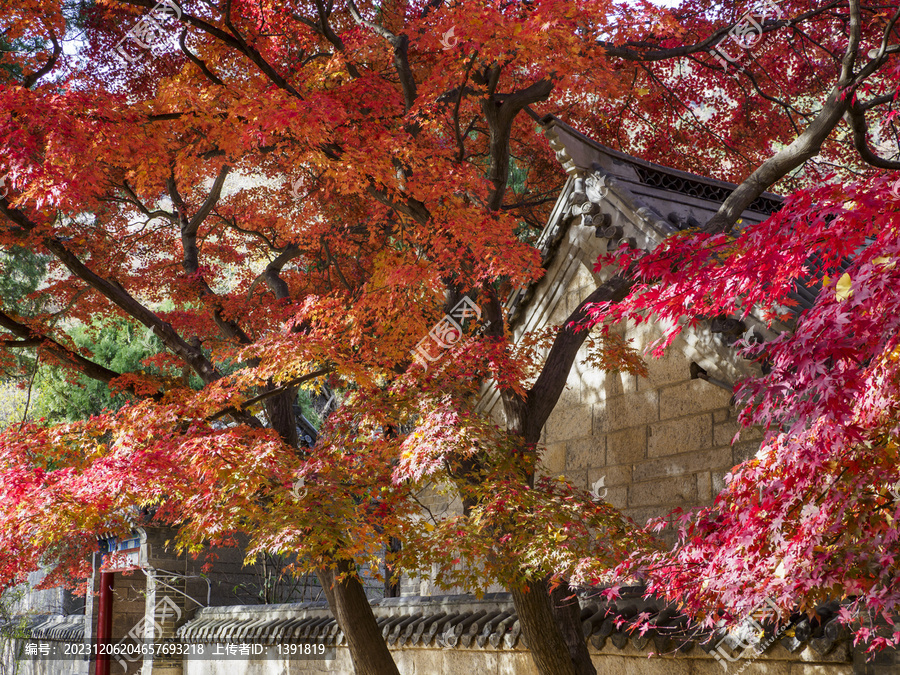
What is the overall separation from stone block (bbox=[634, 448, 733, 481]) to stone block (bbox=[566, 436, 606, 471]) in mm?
566

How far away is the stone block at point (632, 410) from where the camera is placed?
7.99 metres

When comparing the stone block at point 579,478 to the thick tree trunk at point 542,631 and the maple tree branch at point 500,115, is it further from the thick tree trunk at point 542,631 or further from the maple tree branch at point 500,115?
the maple tree branch at point 500,115

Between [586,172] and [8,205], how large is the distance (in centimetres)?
619

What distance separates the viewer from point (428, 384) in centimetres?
646

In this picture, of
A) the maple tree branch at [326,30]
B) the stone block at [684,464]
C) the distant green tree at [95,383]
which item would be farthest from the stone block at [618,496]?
the distant green tree at [95,383]

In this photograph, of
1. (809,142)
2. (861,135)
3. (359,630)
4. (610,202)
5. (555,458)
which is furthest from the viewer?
(555,458)

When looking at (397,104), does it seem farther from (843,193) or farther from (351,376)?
(843,193)

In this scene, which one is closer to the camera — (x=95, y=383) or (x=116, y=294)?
(x=116, y=294)

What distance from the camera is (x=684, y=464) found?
7516 mm

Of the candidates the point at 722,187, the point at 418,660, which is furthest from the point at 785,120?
the point at 418,660

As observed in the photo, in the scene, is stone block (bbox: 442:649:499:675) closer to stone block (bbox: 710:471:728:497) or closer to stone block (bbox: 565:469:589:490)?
stone block (bbox: 565:469:589:490)

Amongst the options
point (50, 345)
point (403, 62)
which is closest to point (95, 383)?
point (50, 345)

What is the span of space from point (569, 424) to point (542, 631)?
3302 millimetres

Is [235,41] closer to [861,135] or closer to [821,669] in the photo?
[861,135]
